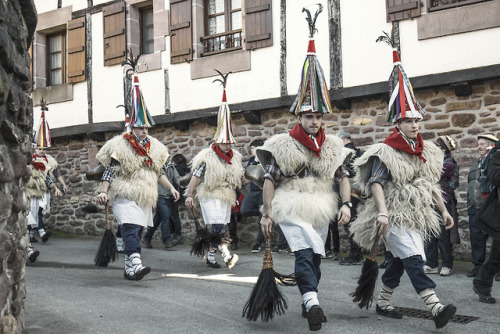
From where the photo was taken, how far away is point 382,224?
4480 millimetres

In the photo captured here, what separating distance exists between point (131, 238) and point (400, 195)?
10.3 feet

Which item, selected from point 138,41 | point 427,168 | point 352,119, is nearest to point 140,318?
point 427,168

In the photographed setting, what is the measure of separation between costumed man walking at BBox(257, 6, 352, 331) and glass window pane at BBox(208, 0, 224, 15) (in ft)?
22.5

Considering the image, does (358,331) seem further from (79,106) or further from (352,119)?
(79,106)

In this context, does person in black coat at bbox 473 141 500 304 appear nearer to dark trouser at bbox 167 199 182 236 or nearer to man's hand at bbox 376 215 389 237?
man's hand at bbox 376 215 389 237

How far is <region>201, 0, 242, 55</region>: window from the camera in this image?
36.2 feet

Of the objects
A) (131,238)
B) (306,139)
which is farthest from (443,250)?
(131,238)

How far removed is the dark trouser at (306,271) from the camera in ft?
14.1

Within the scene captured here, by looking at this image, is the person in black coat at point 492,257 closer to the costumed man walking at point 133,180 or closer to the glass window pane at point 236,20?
the costumed man walking at point 133,180

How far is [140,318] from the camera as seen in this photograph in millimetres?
4633

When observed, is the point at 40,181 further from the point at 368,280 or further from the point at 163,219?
the point at 368,280

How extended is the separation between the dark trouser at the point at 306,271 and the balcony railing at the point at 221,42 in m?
7.01

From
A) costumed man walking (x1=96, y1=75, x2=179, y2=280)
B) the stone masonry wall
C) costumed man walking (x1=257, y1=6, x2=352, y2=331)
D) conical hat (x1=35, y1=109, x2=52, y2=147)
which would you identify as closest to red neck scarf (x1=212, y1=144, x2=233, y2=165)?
costumed man walking (x1=96, y1=75, x2=179, y2=280)

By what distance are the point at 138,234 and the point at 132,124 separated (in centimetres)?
131
